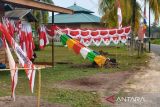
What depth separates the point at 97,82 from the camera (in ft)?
48.2

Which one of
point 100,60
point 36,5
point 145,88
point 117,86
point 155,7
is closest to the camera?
point 145,88

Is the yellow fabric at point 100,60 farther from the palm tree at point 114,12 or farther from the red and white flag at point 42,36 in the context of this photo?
the palm tree at point 114,12

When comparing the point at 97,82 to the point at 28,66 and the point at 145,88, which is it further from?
the point at 28,66

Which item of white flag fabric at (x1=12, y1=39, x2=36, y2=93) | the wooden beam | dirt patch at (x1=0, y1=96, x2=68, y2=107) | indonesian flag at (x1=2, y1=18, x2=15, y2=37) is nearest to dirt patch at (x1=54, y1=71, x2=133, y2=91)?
indonesian flag at (x1=2, y1=18, x2=15, y2=37)

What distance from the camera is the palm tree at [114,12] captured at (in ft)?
97.5

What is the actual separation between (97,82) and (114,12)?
2436cm

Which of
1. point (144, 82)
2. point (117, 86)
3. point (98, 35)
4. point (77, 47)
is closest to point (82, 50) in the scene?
point (77, 47)

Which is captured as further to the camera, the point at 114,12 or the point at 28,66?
the point at 114,12

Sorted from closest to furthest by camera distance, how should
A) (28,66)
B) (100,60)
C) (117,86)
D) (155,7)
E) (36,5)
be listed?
1. (28,66)
2. (117,86)
3. (36,5)
4. (100,60)
5. (155,7)

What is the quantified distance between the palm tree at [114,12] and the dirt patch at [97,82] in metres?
13.1

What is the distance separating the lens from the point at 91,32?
22.4 meters

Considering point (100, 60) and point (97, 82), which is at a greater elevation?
point (100, 60)

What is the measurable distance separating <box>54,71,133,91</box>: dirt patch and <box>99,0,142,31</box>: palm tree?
13.1 m

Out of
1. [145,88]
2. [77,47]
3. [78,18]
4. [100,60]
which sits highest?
[78,18]
